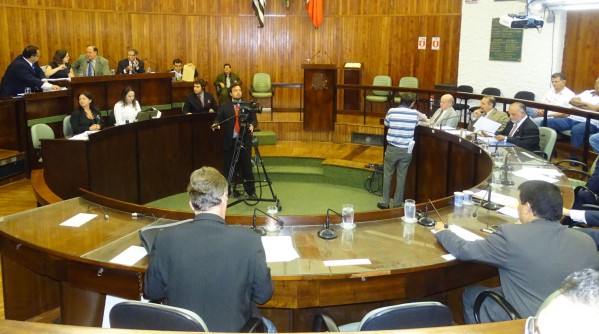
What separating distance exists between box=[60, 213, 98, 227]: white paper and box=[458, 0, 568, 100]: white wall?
8227 mm

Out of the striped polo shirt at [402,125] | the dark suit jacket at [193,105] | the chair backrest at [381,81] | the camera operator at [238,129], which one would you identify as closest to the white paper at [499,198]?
the striped polo shirt at [402,125]

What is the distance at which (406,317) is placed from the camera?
2.33 meters

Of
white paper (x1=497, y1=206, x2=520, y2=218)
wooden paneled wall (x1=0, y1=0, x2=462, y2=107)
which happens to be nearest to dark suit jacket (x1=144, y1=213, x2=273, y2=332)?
white paper (x1=497, y1=206, x2=520, y2=218)

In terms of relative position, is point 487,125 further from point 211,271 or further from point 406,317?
point 211,271

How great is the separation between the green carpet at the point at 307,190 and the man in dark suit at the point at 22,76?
254 centimetres

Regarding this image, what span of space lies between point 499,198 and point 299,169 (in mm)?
4996

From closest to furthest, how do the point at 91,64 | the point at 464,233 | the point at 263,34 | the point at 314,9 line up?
the point at 464,233 < the point at 91,64 < the point at 314,9 < the point at 263,34

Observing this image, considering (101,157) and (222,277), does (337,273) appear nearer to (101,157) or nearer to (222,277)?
(222,277)

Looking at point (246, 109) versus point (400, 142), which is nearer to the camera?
point (400, 142)

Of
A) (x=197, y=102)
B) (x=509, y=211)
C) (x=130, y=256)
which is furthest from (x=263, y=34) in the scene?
(x=130, y=256)

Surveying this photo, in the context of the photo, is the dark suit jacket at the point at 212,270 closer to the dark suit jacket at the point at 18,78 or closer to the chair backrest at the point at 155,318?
the chair backrest at the point at 155,318

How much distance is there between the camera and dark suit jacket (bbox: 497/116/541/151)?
21.7 ft

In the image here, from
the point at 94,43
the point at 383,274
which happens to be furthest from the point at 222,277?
the point at 94,43

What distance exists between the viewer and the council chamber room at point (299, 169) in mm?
2670
